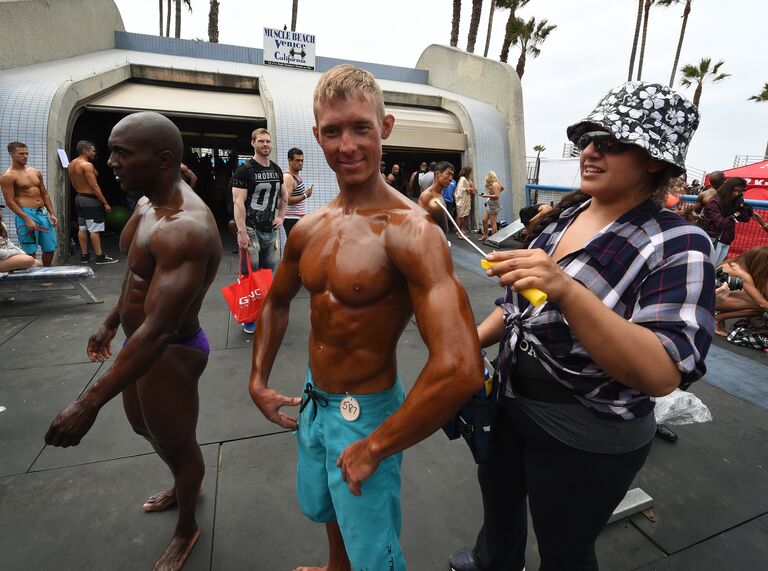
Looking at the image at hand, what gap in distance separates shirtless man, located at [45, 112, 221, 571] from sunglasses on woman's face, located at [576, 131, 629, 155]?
137 cm

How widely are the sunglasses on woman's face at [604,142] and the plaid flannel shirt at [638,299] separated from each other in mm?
179

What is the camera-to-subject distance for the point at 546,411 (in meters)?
1.25

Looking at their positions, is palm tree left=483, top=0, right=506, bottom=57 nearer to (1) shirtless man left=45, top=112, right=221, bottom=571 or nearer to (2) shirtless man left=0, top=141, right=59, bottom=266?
(2) shirtless man left=0, top=141, right=59, bottom=266

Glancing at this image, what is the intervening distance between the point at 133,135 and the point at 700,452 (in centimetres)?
370

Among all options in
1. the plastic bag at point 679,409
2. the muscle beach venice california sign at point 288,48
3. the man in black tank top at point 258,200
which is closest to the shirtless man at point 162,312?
the man in black tank top at point 258,200

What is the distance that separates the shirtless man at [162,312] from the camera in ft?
4.69

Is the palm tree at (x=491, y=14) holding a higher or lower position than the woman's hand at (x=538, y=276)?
higher

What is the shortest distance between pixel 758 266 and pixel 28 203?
9.36m

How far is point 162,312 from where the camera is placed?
1.46 m

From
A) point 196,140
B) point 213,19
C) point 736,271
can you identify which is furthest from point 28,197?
point 213,19

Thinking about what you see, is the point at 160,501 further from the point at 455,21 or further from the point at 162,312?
the point at 455,21

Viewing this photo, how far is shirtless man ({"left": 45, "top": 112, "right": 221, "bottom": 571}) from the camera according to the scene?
1429 mm

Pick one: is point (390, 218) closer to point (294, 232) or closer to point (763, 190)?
point (294, 232)

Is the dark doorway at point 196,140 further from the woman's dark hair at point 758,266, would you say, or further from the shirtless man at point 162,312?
the woman's dark hair at point 758,266
